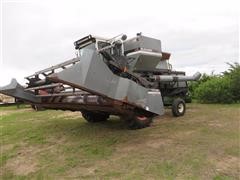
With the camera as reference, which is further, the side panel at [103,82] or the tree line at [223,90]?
the tree line at [223,90]

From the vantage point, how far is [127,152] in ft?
14.5

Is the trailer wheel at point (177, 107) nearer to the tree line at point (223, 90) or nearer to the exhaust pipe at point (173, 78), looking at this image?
the exhaust pipe at point (173, 78)

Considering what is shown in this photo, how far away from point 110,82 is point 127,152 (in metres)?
1.14

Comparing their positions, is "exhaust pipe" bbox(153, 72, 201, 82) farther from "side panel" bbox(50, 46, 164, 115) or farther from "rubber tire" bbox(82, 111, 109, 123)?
"side panel" bbox(50, 46, 164, 115)

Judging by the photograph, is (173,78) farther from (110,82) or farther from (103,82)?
(103,82)

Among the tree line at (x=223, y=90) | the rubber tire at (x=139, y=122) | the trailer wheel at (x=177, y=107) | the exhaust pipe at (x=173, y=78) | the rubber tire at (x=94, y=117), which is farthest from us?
the tree line at (x=223, y=90)

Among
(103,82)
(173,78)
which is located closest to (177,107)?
(173,78)

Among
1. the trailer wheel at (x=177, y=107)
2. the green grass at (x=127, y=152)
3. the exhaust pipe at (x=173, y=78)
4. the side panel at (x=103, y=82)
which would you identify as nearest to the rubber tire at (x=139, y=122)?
the green grass at (x=127, y=152)

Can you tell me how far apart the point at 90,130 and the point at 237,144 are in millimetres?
3086

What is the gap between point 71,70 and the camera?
12.1 ft

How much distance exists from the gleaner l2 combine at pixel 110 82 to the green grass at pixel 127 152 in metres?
0.50

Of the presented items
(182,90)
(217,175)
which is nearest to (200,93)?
(182,90)

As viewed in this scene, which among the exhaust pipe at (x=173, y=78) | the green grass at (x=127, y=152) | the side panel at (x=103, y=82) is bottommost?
the green grass at (x=127, y=152)

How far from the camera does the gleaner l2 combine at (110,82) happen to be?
12.6 feet
